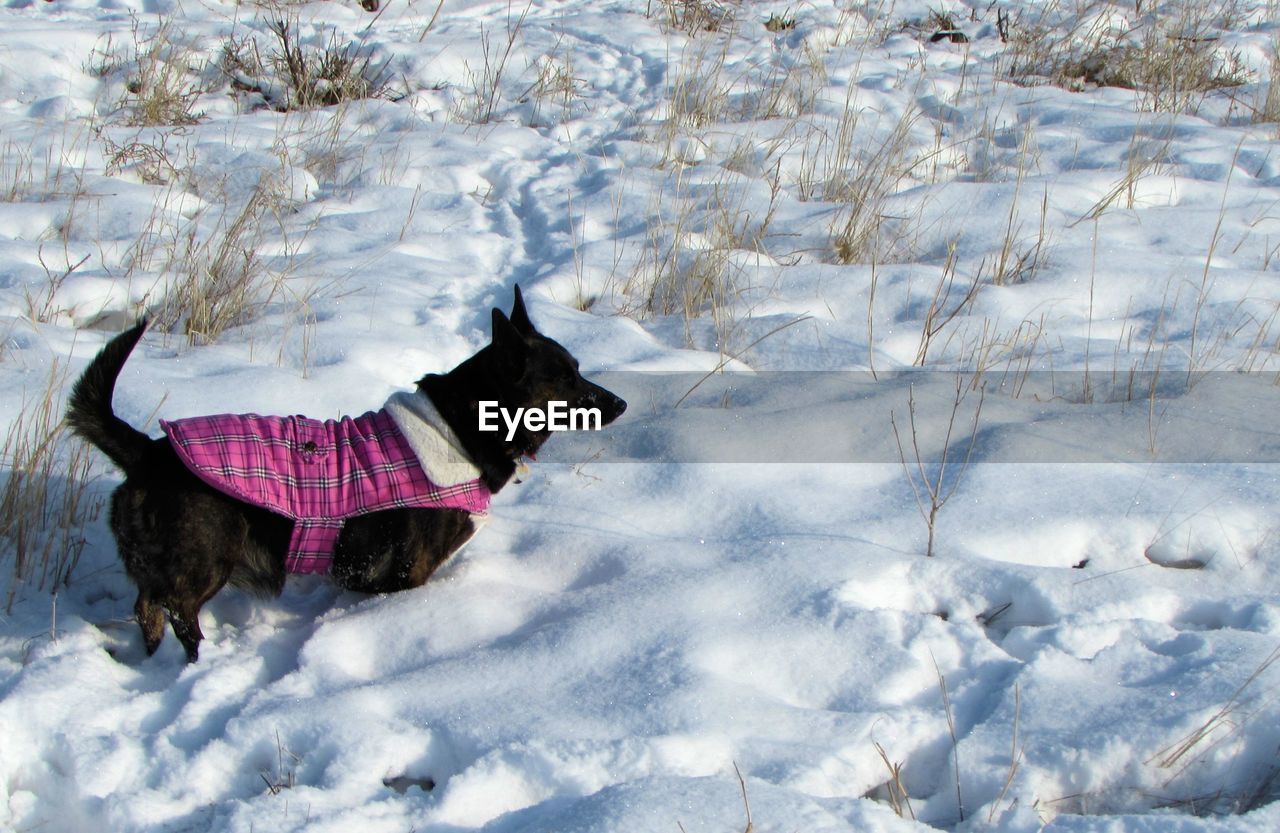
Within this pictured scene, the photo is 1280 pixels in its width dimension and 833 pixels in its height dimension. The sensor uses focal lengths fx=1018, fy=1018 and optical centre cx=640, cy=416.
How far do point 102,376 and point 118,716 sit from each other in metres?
0.80

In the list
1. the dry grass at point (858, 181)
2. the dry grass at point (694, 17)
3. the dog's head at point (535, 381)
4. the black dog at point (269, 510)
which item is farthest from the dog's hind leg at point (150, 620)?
the dry grass at point (694, 17)

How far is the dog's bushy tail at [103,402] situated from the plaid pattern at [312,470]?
122mm

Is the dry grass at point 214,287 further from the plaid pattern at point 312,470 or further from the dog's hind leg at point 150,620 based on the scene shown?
the dog's hind leg at point 150,620

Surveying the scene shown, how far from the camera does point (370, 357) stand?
3.99m

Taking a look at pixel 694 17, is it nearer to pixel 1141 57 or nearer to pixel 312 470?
pixel 1141 57

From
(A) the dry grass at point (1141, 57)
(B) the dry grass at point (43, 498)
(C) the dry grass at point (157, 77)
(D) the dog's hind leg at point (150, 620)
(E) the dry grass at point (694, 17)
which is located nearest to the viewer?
(D) the dog's hind leg at point (150, 620)

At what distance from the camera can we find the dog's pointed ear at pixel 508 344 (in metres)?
2.76

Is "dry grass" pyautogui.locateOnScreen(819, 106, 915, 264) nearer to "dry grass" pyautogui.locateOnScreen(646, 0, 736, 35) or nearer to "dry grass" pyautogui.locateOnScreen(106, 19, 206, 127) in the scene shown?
"dry grass" pyautogui.locateOnScreen(646, 0, 736, 35)

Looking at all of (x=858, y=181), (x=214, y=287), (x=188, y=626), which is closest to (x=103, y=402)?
(x=188, y=626)

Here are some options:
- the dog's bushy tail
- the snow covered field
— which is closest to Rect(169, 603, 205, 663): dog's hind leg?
the snow covered field

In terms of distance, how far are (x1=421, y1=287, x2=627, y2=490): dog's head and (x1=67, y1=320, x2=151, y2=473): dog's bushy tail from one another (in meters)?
0.76

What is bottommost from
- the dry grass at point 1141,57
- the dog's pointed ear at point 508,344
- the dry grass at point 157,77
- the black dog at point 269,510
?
the black dog at point 269,510

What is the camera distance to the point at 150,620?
260 centimetres

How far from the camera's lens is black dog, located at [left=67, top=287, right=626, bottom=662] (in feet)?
8.26
